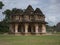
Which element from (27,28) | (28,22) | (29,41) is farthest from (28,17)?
(29,41)

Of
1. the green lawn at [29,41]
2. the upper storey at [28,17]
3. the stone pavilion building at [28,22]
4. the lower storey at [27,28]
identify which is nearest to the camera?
the green lawn at [29,41]

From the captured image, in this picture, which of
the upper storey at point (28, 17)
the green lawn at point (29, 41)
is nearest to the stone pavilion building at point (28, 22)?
the upper storey at point (28, 17)

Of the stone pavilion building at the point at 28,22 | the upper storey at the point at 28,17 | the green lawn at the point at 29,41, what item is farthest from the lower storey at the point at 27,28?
the green lawn at the point at 29,41

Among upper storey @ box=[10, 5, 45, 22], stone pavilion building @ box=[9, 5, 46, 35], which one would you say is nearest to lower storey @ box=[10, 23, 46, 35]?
stone pavilion building @ box=[9, 5, 46, 35]

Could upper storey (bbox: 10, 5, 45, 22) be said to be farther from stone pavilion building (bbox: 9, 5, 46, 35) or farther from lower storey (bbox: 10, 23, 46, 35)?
lower storey (bbox: 10, 23, 46, 35)

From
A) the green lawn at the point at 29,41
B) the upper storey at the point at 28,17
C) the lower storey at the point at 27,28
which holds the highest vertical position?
the upper storey at the point at 28,17

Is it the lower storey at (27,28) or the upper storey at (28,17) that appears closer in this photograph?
the lower storey at (27,28)

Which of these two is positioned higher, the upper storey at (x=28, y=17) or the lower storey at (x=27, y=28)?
the upper storey at (x=28, y=17)

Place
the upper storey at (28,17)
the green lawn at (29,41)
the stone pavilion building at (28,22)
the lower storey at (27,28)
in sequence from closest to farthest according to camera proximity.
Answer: the green lawn at (29,41)
the lower storey at (27,28)
the stone pavilion building at (28,22)
the upper storey at (28,17)

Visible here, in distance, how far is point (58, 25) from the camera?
101 metres

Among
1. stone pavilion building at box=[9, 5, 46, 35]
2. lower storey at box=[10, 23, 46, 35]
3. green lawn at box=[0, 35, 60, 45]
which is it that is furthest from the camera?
stone pavilion building at box=[9, 5, 46, 35]

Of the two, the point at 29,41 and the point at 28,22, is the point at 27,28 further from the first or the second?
the point at 29,41

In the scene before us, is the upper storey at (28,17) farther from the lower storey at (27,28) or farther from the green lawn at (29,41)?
the green lawn at (29,41)

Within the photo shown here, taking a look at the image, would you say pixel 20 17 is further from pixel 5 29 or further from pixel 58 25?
pixel 58 25
